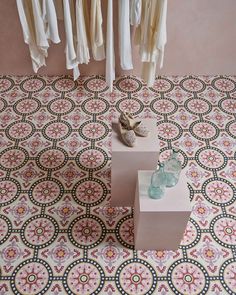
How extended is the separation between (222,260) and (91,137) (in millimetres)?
1215

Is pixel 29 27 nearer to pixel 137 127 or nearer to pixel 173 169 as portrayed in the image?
pixel 137 127

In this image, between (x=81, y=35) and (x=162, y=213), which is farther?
(x=81, y=35)

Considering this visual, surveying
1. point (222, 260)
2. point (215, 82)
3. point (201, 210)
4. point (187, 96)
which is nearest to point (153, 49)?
point (187, 96)

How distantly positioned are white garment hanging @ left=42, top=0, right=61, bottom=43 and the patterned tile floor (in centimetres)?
68

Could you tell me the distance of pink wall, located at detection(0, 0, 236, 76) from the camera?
2.51 metres

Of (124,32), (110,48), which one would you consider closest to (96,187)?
(110,48)

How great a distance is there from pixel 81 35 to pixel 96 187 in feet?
3.26

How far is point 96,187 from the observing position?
2.29 metres

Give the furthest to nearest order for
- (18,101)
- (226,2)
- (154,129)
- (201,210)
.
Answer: (18,101)
(226,2)
(201,210)
(154,129)

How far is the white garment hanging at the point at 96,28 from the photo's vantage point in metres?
2.12

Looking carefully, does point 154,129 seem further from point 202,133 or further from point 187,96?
point 187,96

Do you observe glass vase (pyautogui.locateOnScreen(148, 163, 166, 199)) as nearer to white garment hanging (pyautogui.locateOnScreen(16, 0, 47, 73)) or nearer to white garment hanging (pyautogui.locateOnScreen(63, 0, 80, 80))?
white garment hanging (pyautogui.locateOnScreen(63, 0, 80, 80))

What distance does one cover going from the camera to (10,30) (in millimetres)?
2617

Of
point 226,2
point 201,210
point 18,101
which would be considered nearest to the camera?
point 201,210
